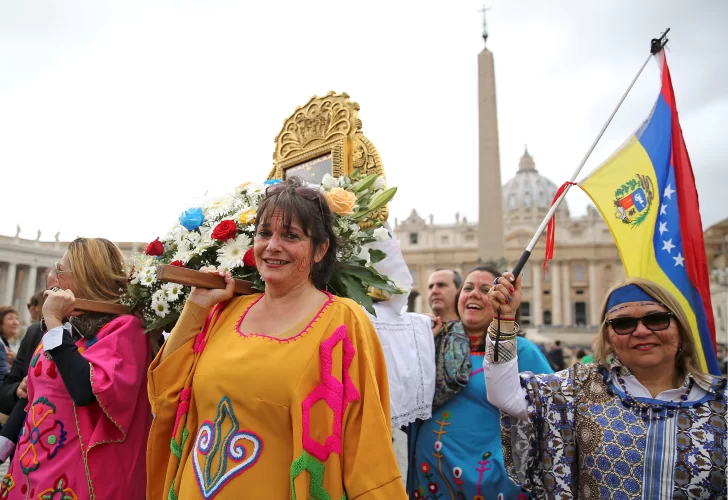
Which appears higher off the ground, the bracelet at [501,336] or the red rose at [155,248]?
the red rose at [155,248]

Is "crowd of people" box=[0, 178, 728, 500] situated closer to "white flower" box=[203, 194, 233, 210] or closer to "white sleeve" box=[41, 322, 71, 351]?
"white sleeve" box=[41, 322, 71, 351]

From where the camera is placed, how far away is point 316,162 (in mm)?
3494

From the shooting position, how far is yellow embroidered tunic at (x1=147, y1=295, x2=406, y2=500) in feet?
5.47

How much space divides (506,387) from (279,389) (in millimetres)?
1142

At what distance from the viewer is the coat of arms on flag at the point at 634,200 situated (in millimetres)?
3090

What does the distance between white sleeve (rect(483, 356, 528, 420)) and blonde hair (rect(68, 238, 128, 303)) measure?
1.85m

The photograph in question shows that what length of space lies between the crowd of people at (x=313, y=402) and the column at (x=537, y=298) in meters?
66.3

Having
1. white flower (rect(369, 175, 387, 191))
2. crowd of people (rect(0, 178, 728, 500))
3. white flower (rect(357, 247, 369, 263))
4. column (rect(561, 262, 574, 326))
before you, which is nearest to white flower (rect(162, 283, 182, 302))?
crowd of people (rect(0, 178, 728, 500))

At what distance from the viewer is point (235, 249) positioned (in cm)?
232

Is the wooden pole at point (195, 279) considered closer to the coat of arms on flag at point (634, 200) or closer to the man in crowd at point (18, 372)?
the man in crowd at point (18, 372)

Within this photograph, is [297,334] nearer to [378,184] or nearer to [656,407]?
[378,184]

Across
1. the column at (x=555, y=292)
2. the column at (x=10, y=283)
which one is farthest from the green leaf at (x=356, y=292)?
the column at (x=555, y=292)

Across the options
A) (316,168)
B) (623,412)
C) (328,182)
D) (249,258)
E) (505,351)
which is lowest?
(623,412)

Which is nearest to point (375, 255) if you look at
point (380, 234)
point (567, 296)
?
point (380, 234)
